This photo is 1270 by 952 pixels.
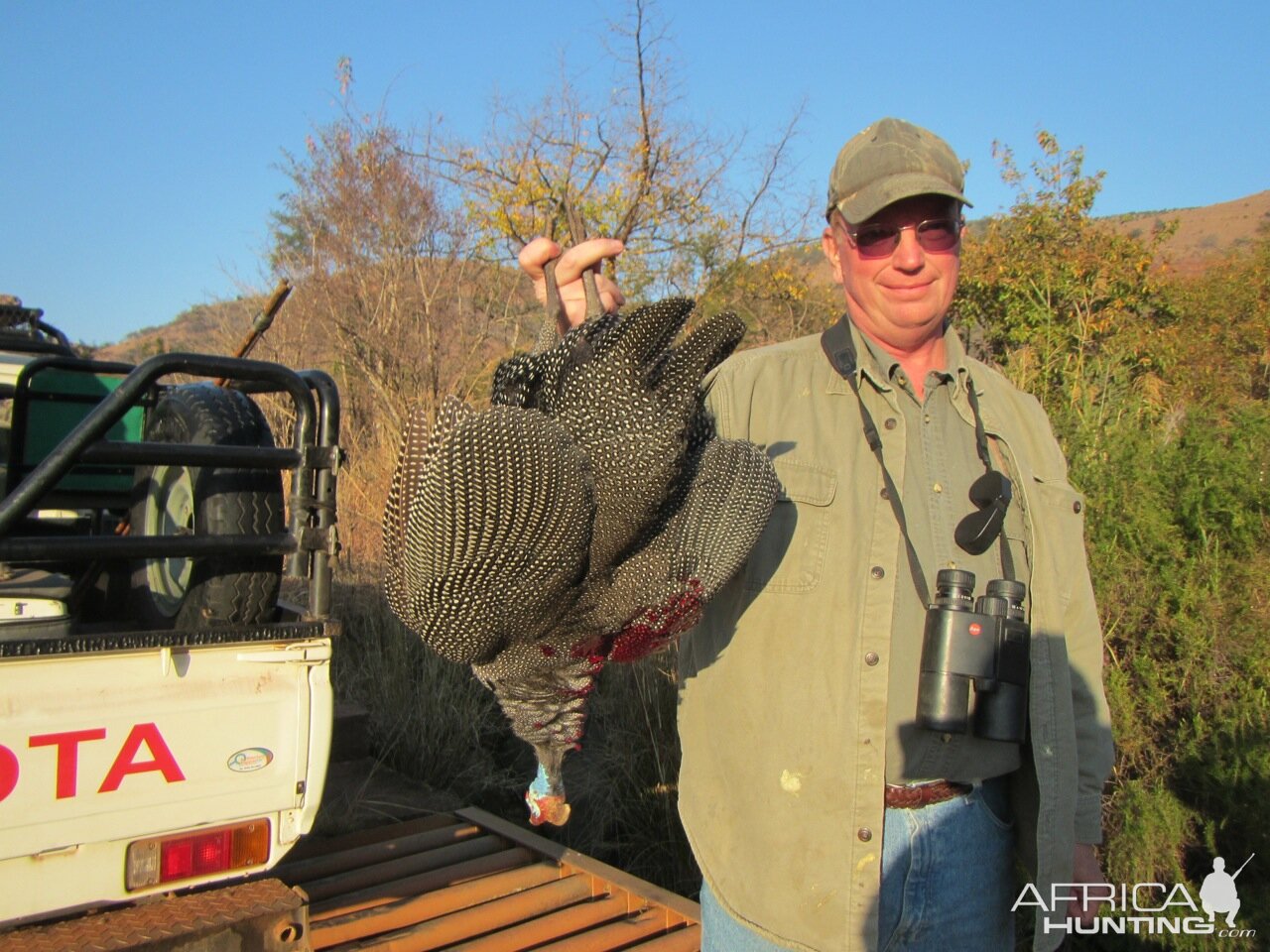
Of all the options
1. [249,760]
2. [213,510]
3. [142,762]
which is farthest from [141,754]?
[213,510]

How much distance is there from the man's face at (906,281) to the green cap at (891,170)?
0.17 feet

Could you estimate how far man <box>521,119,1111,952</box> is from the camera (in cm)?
199

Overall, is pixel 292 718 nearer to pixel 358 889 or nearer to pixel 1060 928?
pixel 358 889

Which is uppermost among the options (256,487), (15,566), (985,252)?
(985,252)

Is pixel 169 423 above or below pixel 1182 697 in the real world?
above

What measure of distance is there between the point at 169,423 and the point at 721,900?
6.97 feet

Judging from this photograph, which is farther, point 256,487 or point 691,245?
point 691,245

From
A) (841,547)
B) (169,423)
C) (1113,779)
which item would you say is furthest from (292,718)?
(1113,779)

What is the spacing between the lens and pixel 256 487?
294cm

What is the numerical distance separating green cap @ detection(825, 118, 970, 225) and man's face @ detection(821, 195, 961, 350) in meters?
0.05

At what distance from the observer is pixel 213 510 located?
2.88m

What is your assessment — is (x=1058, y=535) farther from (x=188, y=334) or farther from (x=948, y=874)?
(x=188, y=334)

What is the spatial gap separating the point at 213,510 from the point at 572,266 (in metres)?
1.59

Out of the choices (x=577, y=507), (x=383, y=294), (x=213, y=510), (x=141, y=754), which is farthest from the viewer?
(x=383, y=294)
